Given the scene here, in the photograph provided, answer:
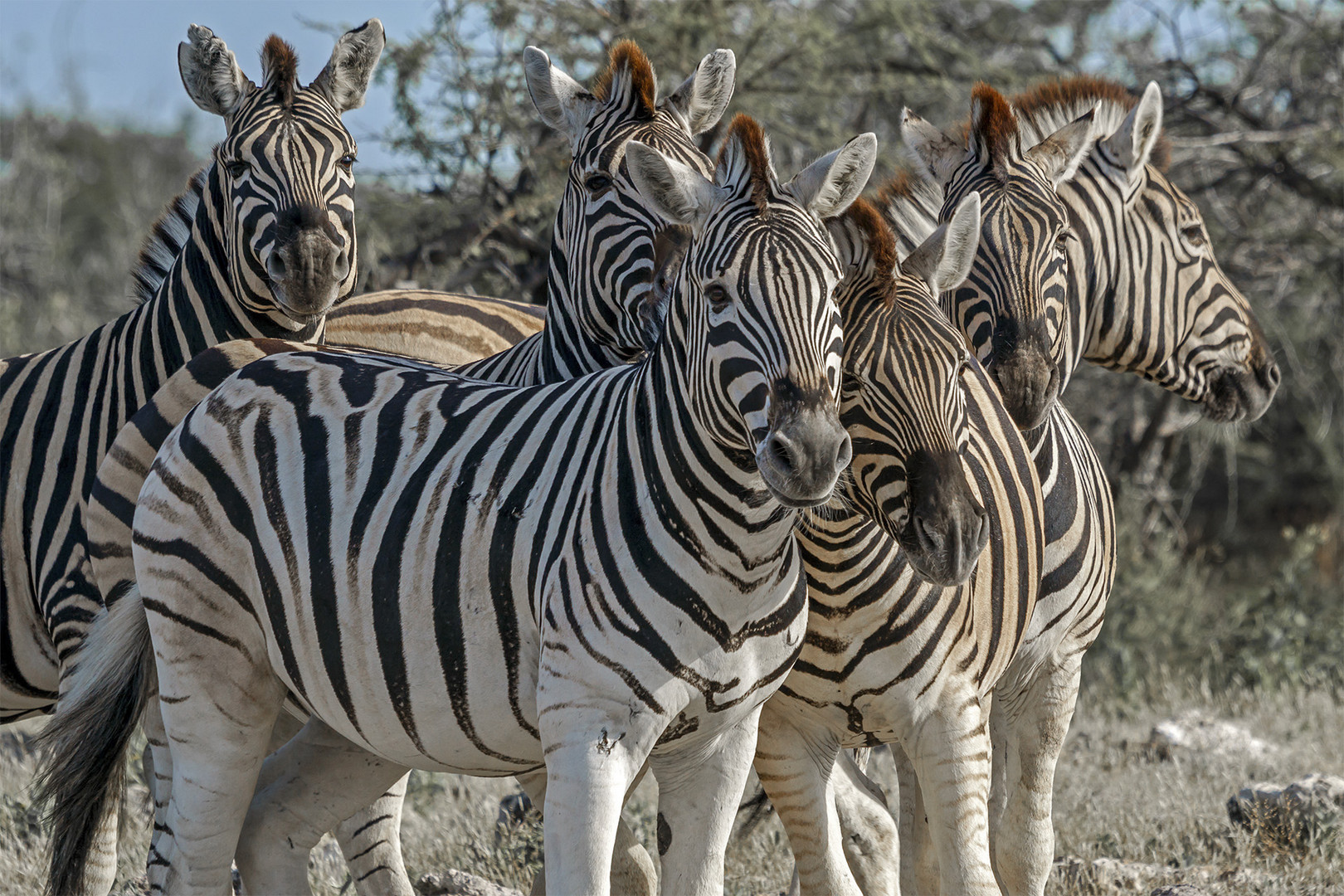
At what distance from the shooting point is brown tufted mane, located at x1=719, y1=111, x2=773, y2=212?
106 inches

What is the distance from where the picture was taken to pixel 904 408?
2.86m

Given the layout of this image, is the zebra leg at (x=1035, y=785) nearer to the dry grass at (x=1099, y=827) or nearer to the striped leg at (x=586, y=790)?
the dry grass at (x=1099, y=827)

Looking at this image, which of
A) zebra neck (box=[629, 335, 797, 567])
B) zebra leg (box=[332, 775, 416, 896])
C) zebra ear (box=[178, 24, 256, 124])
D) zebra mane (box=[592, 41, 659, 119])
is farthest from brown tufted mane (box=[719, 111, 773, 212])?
zebra leg (box=[332, 775, 416, 896])

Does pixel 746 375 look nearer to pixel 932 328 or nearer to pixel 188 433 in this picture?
pixel 932 328

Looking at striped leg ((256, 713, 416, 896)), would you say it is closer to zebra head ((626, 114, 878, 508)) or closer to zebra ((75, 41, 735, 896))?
zebra ((75, 41, 735, 896))

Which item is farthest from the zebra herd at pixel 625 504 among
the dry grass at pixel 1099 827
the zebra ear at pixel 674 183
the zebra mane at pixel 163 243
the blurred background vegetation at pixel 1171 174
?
the blurred background vegetation at pixel 1171 174

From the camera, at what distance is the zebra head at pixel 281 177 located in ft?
12.7

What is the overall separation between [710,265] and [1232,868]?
10.2ft

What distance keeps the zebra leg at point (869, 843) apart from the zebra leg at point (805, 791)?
0.45m

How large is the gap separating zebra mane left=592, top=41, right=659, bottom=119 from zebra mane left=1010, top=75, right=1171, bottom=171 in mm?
1263

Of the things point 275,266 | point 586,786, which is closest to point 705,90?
point 275,266

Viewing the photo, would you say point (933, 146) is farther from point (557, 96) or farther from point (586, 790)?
point (586, 790)

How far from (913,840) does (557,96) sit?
2.70 meters

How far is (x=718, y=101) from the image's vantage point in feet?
14.3
